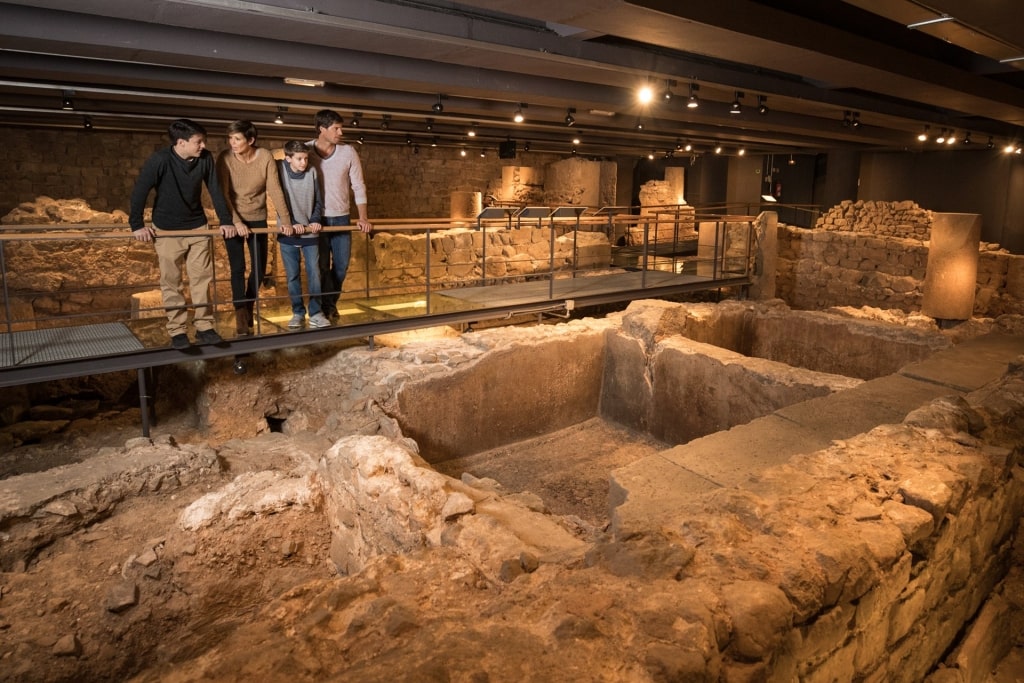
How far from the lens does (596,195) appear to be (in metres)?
18.1

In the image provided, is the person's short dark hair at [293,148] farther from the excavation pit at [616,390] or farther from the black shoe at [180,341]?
the excavation pit at [616,390]

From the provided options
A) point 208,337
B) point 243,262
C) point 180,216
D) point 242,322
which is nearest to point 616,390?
point 242,322

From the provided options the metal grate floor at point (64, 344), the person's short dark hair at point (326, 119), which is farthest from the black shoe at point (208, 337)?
the person's short dark hair at point (326, 119)

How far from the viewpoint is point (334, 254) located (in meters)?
6.45

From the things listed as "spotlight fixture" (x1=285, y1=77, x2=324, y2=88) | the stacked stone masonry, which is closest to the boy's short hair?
"spotlight fixture" (x1=285, y1=77, x2=324, y2=88)

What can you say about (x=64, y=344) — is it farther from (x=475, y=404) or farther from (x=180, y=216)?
(x=475, y=404)

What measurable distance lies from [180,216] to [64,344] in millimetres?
1692

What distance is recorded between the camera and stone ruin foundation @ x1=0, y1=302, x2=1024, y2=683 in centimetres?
230

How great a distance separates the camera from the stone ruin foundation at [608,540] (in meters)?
2.30

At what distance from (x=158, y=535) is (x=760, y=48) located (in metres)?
5.38

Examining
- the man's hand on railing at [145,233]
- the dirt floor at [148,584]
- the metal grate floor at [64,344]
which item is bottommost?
the dirt floor at [148,584]

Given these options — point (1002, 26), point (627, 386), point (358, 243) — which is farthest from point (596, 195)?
point (1002, 26)

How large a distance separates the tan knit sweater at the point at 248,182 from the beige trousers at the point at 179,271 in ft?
1.38

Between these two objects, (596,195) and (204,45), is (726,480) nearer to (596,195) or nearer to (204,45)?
(204,45)
